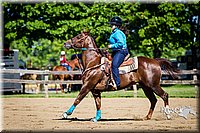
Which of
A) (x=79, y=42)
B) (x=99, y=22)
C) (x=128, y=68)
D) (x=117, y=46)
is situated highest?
(x=99, y=22)

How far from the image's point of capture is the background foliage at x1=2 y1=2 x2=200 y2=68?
29250 millimetres

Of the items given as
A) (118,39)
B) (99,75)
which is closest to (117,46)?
(118,39)

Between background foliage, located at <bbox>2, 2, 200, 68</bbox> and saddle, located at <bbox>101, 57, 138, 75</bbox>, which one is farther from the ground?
background foliage, located at <bbox>2, 2, 200, 68</bbox>

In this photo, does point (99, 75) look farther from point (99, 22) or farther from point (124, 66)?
point (99, 22)

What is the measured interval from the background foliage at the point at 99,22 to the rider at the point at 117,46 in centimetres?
1751

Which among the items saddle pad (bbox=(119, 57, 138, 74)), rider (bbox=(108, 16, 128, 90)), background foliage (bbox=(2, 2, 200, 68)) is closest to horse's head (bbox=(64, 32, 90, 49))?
rider (bbox=(108, 16, 128, 90))

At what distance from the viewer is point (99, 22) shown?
29.5 m

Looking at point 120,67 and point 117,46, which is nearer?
point 117,46

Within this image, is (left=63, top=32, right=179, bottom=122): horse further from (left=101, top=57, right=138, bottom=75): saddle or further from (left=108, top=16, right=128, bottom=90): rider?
(left=108, top=16, right=128, bottom=90): rider

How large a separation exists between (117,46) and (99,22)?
1896 cm

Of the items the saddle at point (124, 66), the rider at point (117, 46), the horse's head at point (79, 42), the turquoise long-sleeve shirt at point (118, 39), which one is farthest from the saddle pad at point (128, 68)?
the horse's head at point (79, 42)

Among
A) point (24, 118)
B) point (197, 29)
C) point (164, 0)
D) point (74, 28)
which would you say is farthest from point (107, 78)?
point (197, 29)

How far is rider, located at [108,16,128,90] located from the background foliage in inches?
689

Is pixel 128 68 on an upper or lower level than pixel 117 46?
lower
